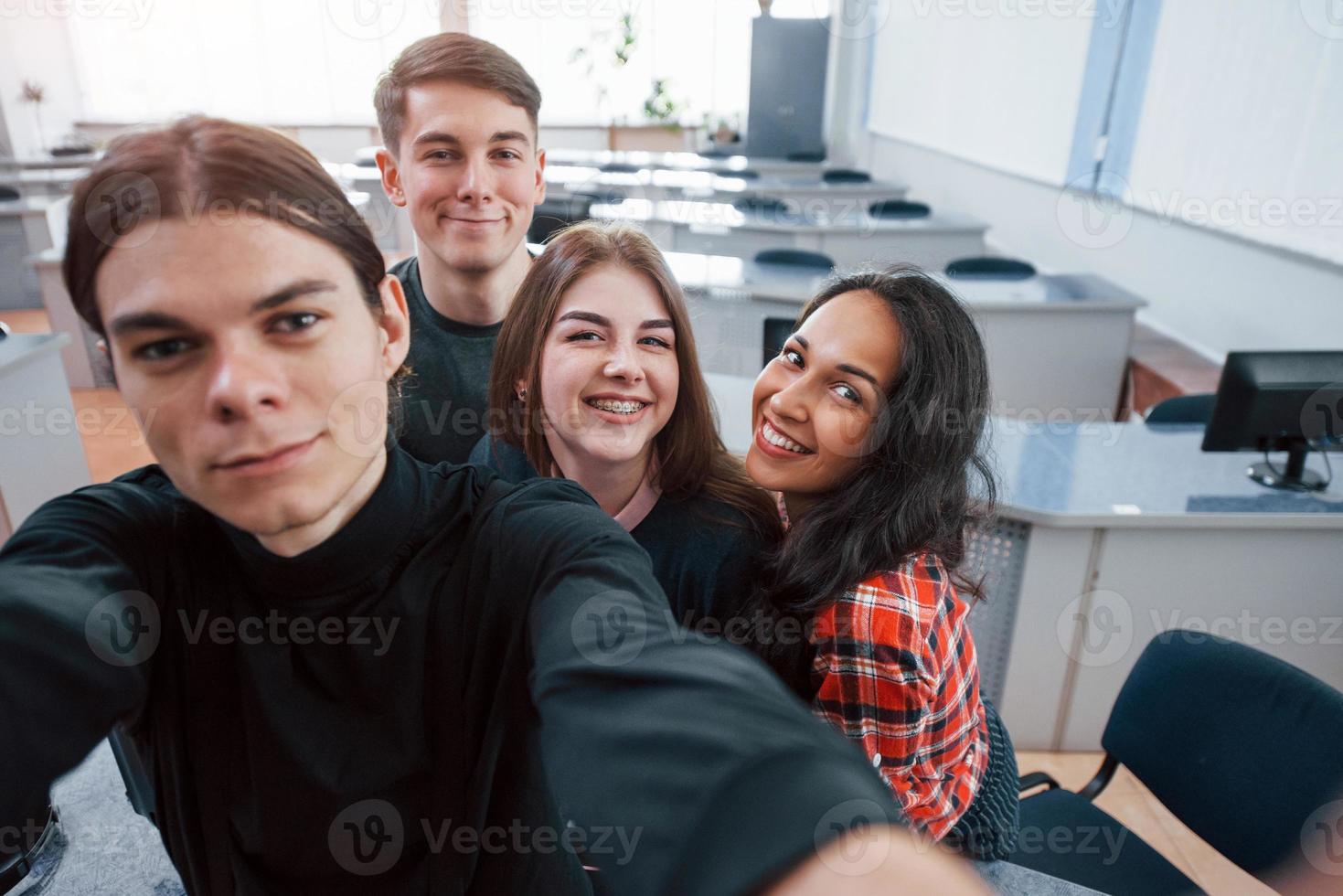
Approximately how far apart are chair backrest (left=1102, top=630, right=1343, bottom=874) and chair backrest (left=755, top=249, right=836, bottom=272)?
3355 millimetres

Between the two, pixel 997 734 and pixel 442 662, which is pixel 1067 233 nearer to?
pixel 997 734

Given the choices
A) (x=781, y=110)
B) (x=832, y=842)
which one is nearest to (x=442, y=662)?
(x=832, y=842)

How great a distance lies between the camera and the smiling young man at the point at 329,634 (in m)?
0.56

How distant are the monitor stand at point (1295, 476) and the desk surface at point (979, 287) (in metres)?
1.64

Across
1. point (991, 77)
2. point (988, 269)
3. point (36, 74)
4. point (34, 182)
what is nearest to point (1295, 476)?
point (988, 269)

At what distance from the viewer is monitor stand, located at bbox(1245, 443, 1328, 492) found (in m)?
2.35

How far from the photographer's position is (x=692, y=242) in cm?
605

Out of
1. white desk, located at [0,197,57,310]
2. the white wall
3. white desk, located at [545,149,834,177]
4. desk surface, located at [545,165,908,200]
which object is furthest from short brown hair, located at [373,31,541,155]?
the white wall

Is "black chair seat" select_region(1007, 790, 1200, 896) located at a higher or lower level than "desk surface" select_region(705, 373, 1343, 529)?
lower

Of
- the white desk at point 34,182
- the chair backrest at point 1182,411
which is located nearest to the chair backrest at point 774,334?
the chair backrest at point 1182,411

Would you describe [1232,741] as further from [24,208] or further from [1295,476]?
[24,208]

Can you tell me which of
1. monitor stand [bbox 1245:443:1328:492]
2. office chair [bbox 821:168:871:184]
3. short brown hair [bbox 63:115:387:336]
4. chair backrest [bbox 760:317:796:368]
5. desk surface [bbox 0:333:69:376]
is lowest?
monitor stand [bbox 1245:443:1328:492]

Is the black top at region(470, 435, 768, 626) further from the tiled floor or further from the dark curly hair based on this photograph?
the tiled floor

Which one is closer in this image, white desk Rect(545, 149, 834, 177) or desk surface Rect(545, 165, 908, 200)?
desk surface Rect(545, 165, 908, 200)
